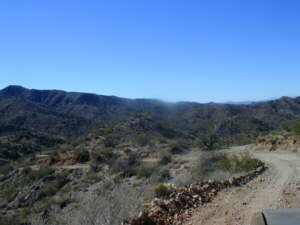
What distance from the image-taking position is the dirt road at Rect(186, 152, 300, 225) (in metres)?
8.45

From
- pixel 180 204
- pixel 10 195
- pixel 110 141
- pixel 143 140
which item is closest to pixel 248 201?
pixel 180 204

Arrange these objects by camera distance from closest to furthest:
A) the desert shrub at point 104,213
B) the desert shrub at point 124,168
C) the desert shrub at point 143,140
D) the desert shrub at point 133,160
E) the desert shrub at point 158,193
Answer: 1. the desert shrub at point 104,213
2. the desert shrub at point 158,193
3. the desert shrub at point 124,168
4. the desert shrub at point 133,160
5. the desert shrub at point 143,140

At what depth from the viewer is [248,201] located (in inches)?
391

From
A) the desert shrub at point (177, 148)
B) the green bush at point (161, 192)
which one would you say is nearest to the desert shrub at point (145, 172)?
the green bush at point (161, 192)

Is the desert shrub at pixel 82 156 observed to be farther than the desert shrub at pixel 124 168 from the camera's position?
Yes

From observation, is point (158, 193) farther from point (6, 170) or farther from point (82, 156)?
point (6, 170)

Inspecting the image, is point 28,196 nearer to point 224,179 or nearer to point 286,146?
point 224,179

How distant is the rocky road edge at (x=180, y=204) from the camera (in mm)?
8266

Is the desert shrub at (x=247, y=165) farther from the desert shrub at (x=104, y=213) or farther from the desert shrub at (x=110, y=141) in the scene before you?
the desert shrub at (x=110, y=141)

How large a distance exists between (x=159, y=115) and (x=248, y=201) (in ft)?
305

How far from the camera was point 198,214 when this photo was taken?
903 cm

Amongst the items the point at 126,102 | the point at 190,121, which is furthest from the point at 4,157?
the point at 126,102

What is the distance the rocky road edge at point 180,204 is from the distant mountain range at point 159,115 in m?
39.9

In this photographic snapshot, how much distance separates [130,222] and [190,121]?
8341 cm
